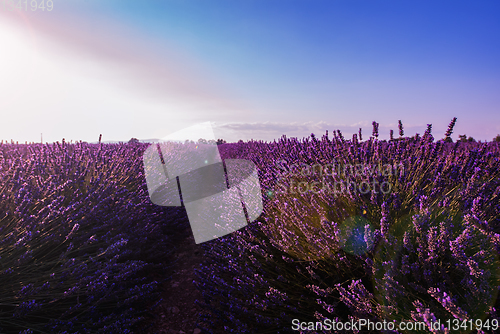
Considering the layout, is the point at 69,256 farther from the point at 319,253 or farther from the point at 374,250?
the point at 374,250

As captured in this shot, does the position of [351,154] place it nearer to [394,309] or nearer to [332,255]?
[332,255]

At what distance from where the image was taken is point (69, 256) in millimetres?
2006

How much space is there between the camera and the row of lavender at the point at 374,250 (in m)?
1.16

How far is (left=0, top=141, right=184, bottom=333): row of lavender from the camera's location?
5.22ft

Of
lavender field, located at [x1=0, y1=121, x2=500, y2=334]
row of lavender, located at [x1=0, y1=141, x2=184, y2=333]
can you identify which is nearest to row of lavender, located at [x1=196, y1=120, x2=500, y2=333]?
lavender field, located at [x1=0, y1=121, x2=500, y2=334]

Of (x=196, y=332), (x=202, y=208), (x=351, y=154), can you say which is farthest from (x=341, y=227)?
(x=202, y=208)

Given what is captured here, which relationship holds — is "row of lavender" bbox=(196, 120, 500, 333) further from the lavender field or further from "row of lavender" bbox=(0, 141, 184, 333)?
"row of lavender" bbox=(0, 141, 184, 333)

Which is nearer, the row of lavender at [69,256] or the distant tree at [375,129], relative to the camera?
the row of lavender at [69,256]

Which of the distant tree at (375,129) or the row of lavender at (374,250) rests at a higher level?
the distant tree at (375,129)

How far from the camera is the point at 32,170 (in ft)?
8.75

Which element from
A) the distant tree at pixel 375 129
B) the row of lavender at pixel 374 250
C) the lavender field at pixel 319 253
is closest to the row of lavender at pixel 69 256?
the lavender field at pixel 319 253

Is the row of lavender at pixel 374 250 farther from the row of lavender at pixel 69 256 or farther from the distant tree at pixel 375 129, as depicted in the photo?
the row of lavender at pixel 69 256

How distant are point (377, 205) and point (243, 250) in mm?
1097

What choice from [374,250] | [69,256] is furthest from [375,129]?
[69,256]
